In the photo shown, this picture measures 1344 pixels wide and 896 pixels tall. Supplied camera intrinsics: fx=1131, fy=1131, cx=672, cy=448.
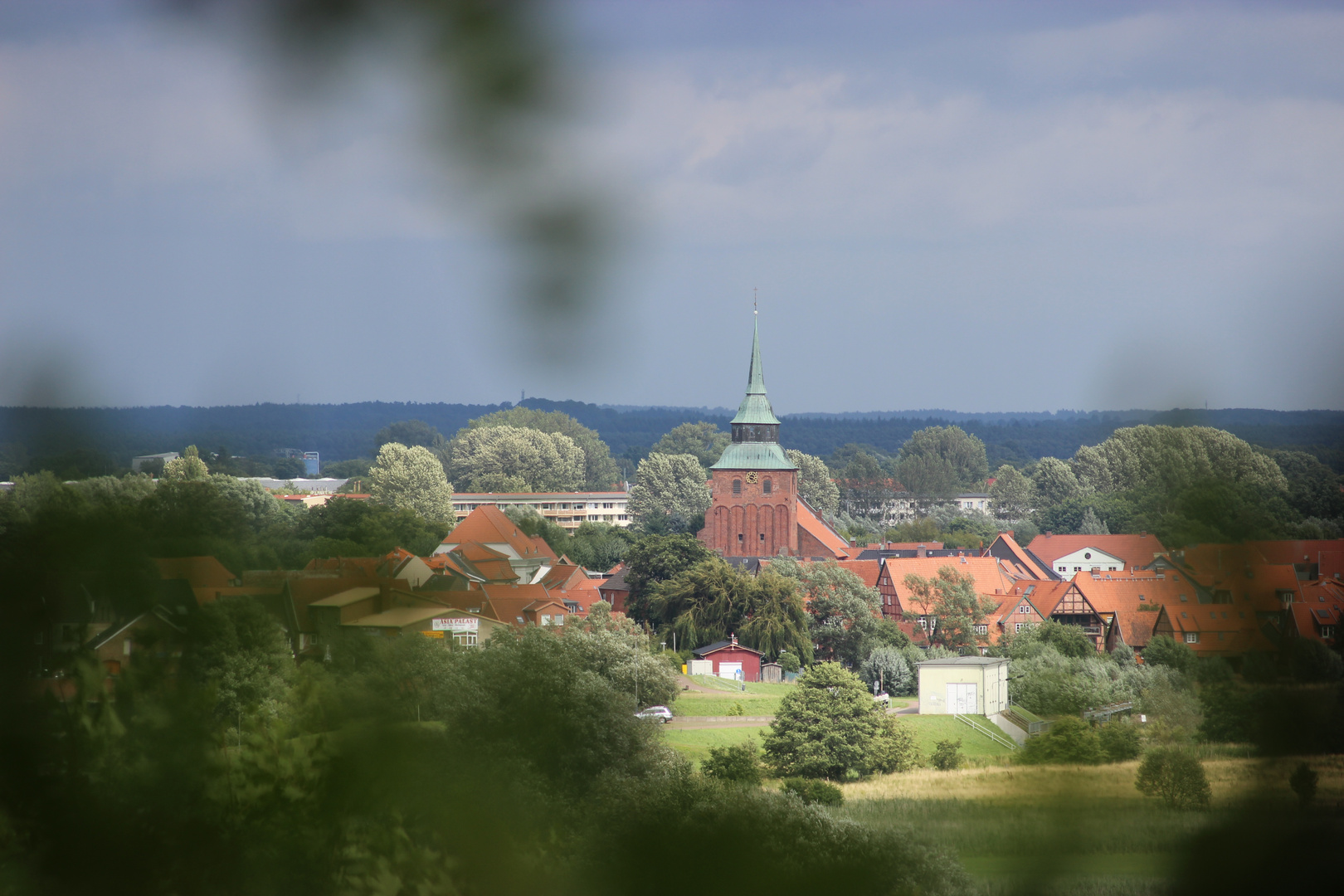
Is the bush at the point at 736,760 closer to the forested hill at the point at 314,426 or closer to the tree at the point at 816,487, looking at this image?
the forested hill at the point at 314,426

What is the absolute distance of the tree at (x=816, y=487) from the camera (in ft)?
265

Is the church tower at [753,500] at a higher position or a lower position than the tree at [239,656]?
lower

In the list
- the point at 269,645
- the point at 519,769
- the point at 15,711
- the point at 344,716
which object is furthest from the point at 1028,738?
the point at 15,711

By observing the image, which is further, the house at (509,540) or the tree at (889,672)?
the house at (509,540)

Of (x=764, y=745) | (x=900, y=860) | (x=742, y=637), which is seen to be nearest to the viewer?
(x=900, y=860)

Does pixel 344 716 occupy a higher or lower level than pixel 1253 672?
lower

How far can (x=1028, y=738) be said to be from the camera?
1.07 meters

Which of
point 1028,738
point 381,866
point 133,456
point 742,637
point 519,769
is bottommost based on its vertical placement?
point 742,637

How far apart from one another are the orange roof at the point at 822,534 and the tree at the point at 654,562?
19.8 meters

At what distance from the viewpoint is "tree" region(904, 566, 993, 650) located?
34.1 meters

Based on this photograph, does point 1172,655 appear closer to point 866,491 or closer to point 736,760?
point 736,760

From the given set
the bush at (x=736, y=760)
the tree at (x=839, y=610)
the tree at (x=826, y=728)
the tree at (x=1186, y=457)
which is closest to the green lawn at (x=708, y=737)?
Answer: the bush at (x=736, y=760)

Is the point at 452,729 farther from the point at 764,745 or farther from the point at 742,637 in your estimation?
the point at 742,637

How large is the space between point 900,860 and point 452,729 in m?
0.55
